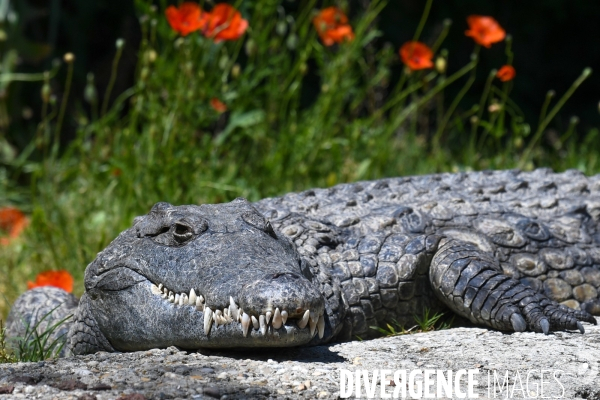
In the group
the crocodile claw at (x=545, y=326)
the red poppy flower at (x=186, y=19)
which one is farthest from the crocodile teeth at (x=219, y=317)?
the red poppy flower at (x=186, y=19)

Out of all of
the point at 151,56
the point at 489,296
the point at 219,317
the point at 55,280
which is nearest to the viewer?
the point at 219,317

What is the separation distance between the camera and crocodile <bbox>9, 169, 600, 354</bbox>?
9.79 feet

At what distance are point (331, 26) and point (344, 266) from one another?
2165mm

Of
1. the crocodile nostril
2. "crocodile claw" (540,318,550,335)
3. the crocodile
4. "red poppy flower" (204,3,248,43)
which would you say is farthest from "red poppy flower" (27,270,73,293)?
"crocodile claw" (540,318,550,335)

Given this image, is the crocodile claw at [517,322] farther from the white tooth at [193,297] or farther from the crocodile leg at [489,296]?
the white tooth at [193,297]

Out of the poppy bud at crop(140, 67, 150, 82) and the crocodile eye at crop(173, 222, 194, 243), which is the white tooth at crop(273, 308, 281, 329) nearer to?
the crocodile eye at crop(173, 222, 194, 243)

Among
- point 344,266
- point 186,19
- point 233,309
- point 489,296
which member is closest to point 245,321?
point 233,309

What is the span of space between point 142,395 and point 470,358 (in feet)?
4.18

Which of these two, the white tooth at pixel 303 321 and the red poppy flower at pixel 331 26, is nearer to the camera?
the white tooth at pixel 303 321

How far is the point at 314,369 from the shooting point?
9.68 ft

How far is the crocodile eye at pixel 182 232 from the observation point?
3242mm

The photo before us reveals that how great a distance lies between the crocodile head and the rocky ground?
0.36 ft

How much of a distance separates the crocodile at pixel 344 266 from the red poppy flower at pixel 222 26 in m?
1.21

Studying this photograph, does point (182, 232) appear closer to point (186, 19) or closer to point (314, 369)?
point (314, 369)
